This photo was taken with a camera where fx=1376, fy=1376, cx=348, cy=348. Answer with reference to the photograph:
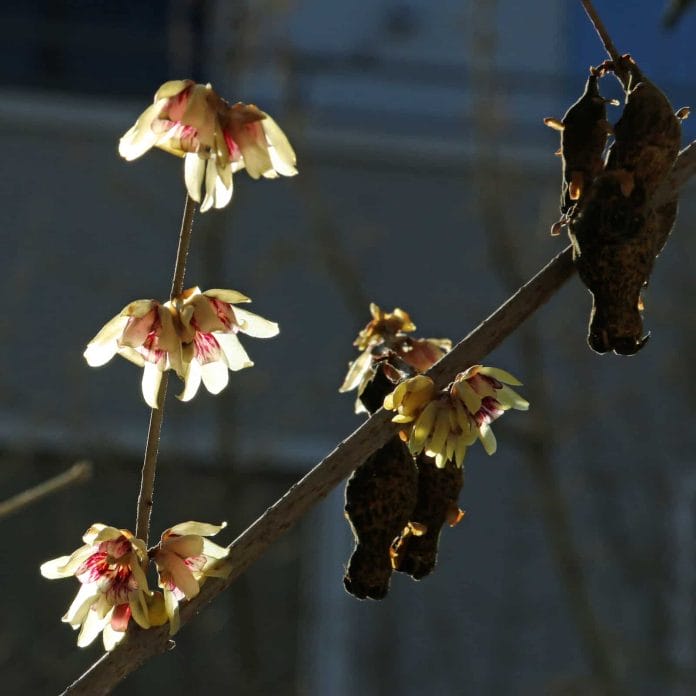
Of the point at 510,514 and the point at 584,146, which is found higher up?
the point at 510,514

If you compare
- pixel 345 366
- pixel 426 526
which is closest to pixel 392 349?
pixel 426 526

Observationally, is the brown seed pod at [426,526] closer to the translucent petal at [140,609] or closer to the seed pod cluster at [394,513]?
the seed pod cluster at [394,513]

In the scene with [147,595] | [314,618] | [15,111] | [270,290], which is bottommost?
[147,595]

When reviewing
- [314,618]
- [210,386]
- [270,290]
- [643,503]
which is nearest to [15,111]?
[270,290]

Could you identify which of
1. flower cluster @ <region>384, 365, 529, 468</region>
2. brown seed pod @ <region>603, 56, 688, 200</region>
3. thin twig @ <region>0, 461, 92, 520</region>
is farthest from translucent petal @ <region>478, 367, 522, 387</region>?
thin twig @ <region>0, 461, 92, 520</region>

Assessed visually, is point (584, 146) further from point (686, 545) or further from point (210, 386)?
point (686, 545)

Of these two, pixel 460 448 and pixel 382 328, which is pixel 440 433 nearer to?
pixel 460 448
